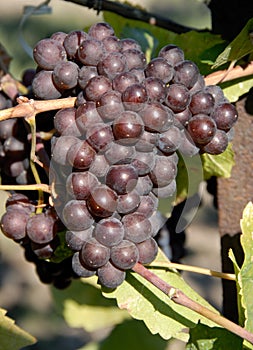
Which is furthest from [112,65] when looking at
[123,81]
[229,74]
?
[229,74]

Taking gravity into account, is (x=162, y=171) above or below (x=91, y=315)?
above

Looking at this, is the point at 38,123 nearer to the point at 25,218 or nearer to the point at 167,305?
the point at 25,218

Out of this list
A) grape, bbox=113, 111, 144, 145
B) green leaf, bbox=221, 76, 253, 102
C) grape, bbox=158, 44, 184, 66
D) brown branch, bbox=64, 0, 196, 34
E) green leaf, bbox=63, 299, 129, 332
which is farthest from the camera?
green leaf, bbox=63, 299, 129, 332

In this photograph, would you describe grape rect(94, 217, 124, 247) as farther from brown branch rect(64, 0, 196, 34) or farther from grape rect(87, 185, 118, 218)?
brown branch rect(64, 0, 196, 34)

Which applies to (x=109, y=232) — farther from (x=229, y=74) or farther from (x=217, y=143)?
(x=229, y=74)

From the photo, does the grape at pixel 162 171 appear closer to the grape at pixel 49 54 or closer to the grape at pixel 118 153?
the grape at pixel 118 153

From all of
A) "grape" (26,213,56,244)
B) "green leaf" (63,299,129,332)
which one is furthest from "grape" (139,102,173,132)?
"green leaf" (63,299,129,332)
